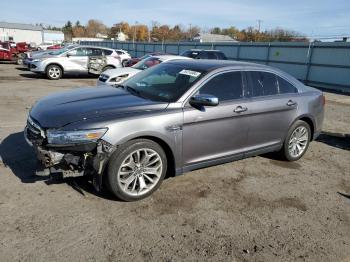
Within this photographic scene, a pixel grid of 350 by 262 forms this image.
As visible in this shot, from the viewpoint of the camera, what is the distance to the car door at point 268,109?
16.0ft

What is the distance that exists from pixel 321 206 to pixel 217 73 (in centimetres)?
221

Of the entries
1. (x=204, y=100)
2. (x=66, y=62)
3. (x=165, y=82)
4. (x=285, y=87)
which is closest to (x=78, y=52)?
(x=66, y=62)

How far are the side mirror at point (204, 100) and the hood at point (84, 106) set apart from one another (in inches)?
15.0

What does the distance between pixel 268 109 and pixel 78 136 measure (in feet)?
9.47

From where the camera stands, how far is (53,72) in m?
15.7

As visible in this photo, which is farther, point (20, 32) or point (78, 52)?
point (20, 32)

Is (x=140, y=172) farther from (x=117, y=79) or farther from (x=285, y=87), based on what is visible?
(x=117, y=79)

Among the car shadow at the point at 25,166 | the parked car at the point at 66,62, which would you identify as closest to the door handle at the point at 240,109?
the car shadow at the point at 25,166

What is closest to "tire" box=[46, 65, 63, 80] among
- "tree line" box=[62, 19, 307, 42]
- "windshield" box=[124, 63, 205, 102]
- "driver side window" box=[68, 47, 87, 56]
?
"driver side window" box=[68, 47, 87, 56]

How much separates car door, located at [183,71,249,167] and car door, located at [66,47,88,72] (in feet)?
42.1

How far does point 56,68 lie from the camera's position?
51.7 ft

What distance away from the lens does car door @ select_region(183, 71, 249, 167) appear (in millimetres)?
4219

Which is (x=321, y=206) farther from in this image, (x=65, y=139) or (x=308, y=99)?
(x=65, y=139)

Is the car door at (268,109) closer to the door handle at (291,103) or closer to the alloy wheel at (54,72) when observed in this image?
the door handle at (291,103)
